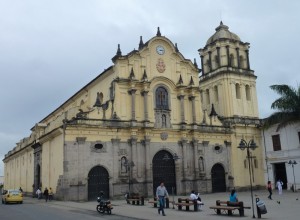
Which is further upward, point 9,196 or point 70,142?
point 70,142

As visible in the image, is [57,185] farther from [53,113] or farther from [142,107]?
[53,113]

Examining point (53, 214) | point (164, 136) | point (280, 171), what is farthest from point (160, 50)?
point (53, 214)

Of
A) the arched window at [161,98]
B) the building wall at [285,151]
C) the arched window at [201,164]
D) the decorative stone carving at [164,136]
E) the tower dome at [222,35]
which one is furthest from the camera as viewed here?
the tower dome at [222,35]

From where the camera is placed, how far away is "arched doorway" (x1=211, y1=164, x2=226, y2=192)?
3925cm

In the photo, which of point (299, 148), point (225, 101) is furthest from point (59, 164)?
point (299, 148)

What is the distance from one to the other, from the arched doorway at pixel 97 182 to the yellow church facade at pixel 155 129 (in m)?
0.09

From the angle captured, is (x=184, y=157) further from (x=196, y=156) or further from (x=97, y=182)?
(x=97, y=182)

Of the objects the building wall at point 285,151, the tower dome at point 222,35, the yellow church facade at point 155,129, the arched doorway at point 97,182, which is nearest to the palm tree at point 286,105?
the building wall at point 285,151

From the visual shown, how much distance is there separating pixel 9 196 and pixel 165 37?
2173 centimetres

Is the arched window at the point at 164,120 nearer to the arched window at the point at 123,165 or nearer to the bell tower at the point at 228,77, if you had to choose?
the arched window at the point at 123,165

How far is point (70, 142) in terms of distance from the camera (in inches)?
1254

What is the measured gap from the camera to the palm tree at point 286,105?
122 feet

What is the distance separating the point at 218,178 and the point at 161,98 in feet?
35.3

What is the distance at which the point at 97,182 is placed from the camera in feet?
108
